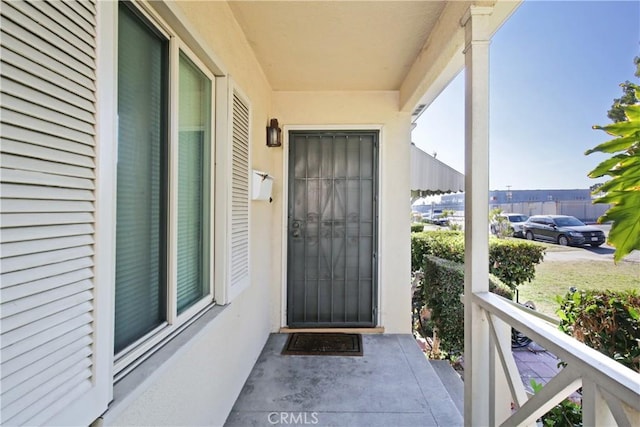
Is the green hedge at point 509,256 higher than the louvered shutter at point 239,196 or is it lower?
lower

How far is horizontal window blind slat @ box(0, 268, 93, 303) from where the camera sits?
596 millimetres

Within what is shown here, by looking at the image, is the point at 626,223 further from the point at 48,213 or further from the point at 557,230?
the point at 557,230

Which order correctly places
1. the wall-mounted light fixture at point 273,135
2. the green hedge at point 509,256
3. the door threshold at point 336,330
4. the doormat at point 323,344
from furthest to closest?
the green hedge at point 509,256
the door threshold at point 336,330
the wall-mounted light fixture at point 273,135
the doormat at point 323,344

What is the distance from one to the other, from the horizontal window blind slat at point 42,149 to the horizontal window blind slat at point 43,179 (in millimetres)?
37

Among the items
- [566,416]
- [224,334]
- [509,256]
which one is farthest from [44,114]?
[509,256]

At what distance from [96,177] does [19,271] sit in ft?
0.96

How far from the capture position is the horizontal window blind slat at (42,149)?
1.97 feet

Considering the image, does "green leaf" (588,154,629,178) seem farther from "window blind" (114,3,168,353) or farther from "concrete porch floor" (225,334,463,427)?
"window blind" (114,3,168,353)

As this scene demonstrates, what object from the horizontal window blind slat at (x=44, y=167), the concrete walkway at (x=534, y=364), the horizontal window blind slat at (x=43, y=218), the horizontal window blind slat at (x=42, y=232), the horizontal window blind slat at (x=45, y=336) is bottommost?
the concrete walkway at (x=534, y=364)

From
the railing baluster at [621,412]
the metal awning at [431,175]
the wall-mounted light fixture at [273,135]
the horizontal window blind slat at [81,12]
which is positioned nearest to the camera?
the horizontal window blind slat at [81,12]

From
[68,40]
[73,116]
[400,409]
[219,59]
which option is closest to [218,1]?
Answer: [219,59]

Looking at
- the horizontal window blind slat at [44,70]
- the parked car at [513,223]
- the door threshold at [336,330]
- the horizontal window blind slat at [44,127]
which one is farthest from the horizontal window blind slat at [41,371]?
the parked car at [513,223]

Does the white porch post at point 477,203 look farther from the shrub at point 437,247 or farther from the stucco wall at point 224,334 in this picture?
the shrub at point 437,247

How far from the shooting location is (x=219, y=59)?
1765mm
